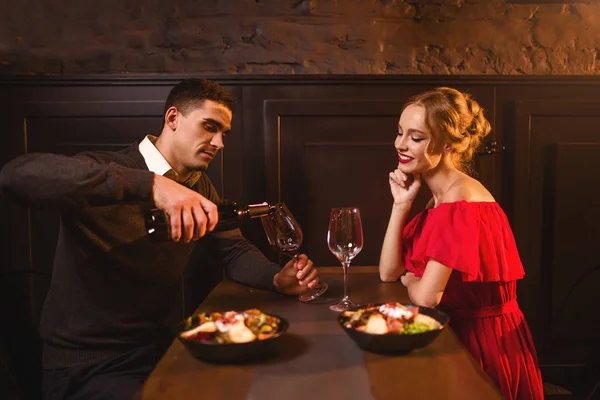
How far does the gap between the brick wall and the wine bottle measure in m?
1.08

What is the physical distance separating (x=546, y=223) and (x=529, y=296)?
14.8 inches

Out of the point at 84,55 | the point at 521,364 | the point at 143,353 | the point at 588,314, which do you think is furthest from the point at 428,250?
the point at 84,55

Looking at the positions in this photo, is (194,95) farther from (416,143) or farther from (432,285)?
(432,285)

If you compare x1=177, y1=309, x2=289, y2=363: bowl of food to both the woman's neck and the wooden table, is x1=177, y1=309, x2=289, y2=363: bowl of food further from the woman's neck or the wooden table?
the woman's neck

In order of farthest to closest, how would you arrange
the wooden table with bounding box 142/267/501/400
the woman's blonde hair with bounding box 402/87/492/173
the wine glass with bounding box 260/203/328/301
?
the woman's blonde hair with bounding box 402/87/492/173 → the wine glass with bounding box 260/203/328/301 → the wooden table with bounding box 142/267/501/400

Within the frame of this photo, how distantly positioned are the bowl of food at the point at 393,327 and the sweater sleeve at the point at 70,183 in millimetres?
628

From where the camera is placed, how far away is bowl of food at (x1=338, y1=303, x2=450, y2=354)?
112cm

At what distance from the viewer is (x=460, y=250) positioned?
1534mm

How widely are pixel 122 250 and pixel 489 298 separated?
1218 mm

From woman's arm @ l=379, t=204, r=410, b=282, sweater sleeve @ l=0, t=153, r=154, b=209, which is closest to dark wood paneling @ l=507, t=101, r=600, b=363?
woman's arm @ l=379, t=204, r=410, b=282

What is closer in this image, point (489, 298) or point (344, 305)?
point (344, 305)

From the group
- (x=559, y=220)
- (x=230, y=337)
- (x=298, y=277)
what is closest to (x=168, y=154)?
(x=298, y=277)

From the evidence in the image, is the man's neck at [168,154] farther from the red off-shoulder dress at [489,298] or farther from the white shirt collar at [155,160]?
the red off-shoulder dress at [489,298]

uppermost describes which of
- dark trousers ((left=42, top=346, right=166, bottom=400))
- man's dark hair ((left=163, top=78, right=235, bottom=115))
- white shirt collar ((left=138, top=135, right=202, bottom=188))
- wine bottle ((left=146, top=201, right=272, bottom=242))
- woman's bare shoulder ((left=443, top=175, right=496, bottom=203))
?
man's dark hair ((left=163, top=78, right=235, bottom=115))
